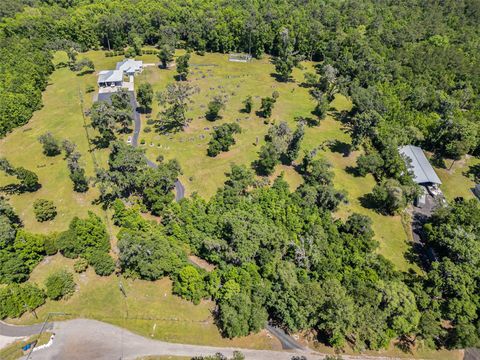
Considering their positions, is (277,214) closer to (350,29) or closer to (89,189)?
(89,189)

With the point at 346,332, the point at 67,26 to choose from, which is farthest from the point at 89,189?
the point at 67,26

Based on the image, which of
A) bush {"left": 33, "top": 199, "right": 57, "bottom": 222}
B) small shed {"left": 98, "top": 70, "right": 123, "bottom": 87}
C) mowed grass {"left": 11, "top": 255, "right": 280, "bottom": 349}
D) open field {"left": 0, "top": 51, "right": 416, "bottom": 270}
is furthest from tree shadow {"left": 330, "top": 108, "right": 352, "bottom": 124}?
bush {"left": 33, "top": 199, "right": 57, "bottom": 222}

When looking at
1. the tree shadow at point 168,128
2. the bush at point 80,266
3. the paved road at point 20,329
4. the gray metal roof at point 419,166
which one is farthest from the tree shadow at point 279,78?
the paved road at point 20,329

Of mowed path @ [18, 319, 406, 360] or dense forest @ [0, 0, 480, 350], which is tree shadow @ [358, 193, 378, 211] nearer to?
dense forest @ [0, 0, 480, 350]

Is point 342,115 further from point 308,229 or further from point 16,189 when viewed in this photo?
point 16,189

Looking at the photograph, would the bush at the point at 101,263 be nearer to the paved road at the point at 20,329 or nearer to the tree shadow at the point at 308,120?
the paved road at the point at 20,329

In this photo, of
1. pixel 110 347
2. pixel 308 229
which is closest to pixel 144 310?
pixel 110 347
